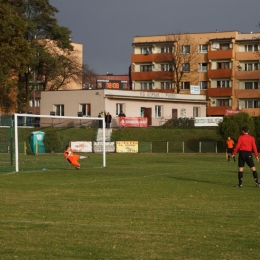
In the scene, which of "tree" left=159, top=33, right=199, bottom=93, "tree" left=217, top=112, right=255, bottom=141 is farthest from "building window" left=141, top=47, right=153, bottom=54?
"tree" left=217, top=112, right=255, bottom=141

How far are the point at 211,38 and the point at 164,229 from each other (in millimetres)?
101667

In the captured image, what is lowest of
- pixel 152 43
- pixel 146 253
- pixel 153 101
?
pixel 146 253

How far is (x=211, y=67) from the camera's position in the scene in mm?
112125

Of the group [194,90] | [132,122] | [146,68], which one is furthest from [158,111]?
[146,68]

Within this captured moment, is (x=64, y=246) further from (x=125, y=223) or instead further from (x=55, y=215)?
(x=55, y=215)

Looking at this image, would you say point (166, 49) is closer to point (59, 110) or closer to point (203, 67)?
point (203, 67)

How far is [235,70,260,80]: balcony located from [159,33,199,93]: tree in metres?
7.25

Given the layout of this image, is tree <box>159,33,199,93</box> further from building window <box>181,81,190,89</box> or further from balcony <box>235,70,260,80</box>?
balcony <box>235,70,260,80</box>

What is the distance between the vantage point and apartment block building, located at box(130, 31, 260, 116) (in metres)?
109

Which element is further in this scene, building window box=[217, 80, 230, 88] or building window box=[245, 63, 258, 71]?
building window box=[217, 80, 230, 88]

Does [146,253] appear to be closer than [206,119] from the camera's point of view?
Yes

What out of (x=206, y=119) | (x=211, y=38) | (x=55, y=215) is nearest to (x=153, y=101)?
(x=206, y=119)

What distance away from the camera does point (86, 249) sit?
11359 mm

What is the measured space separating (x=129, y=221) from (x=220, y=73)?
97549mm
